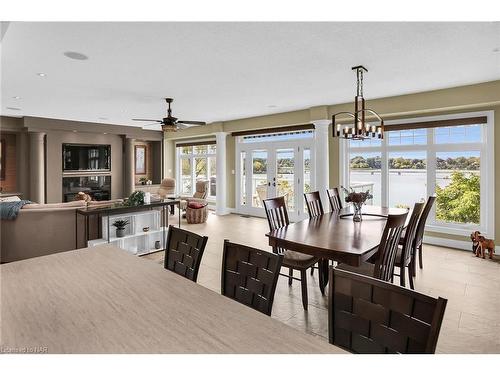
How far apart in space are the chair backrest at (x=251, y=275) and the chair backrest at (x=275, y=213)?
1.63m

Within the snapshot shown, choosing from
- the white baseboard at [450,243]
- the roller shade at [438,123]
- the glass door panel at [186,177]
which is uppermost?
the roller shade at [438,123]

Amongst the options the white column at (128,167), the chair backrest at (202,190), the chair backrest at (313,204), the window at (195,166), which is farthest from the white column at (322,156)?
the white column at (128,167)

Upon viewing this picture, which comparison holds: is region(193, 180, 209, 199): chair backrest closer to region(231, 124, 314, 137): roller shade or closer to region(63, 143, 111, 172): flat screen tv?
region(231, 124, 314, 137): roller shade

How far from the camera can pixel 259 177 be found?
8000 millimetres

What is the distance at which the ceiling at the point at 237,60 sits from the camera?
106 inches

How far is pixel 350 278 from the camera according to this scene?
46.1 inches

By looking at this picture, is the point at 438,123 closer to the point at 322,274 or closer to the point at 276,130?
the point at 276,130

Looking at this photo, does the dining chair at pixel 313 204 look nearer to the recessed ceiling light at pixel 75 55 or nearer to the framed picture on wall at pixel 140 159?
the recessed ceiling light at pixel 75 55

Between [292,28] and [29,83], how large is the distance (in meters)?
3.83

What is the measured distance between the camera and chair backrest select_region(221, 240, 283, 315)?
1.42 meters

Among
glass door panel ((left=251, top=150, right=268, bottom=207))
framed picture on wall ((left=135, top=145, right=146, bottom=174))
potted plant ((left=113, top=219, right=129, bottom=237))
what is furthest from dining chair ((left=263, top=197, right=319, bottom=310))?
framed picture on wall ((left=135, top=145, right=146, bottom=174))

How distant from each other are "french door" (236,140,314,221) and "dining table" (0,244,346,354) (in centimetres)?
578

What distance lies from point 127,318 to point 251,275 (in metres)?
0.60
